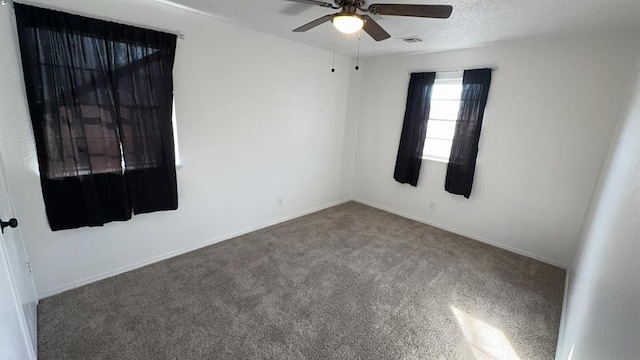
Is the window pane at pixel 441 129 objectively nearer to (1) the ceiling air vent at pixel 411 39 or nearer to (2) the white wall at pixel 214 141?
(1) the ceiling air vent at pixel 411 39

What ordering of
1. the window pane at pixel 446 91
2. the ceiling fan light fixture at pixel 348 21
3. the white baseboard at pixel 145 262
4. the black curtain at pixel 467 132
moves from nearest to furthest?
1. the ceiling fan light fixture at pixel 348 21
2. the white baseboard at pixel 145 262
3. the black curtain at pixel 467 132
4. the window pane at pixel 446 91

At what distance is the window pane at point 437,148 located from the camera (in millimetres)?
3729

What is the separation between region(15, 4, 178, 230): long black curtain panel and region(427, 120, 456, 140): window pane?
3290mm

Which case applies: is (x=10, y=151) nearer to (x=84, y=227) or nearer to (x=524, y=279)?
(x=84, y=227)

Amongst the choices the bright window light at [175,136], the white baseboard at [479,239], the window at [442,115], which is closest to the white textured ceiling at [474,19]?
the window at [442,115]

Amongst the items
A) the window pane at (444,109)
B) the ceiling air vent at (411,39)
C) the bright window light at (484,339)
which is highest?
the ceiling air vent at (411,39)

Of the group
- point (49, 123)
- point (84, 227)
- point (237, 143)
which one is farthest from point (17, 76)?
point (237, 143)

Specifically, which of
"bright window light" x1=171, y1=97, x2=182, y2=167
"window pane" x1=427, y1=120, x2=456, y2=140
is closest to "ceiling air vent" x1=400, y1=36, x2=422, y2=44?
"window pane" x1=427, y1=120, x2=456, y2=140

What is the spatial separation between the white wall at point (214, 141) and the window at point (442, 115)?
1.32 m

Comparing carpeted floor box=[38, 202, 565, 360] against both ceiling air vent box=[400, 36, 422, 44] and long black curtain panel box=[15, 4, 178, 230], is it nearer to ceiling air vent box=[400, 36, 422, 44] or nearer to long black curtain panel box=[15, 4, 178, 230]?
long black curtain panel box=[15, 4, 178, 230]

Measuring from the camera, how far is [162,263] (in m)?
2.64

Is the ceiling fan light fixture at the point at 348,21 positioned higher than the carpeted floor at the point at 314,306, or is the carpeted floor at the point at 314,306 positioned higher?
the ceiling fan light fixture at the point at 348,21

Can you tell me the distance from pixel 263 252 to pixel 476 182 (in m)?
2.83

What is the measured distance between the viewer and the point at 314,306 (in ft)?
7.04
